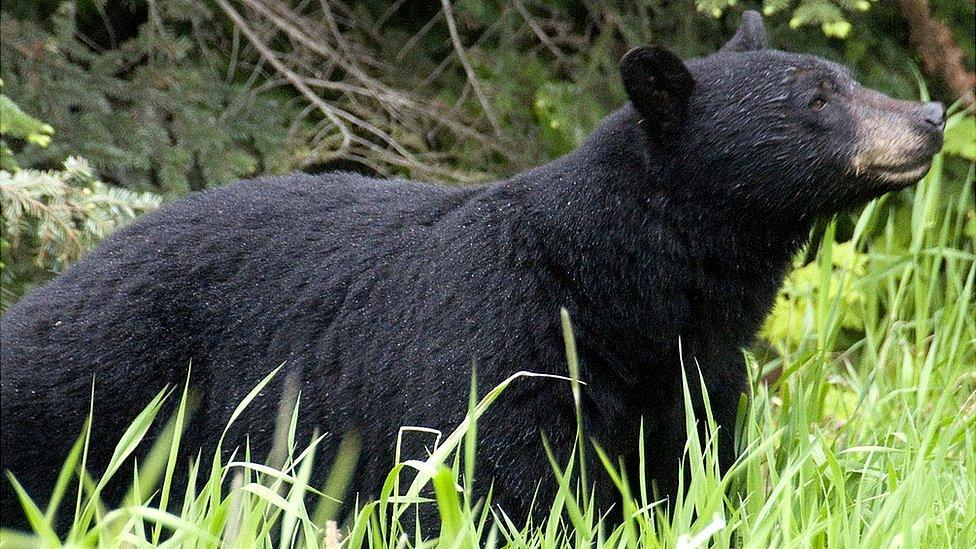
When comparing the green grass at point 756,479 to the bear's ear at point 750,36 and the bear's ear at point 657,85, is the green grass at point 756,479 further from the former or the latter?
the bear's ear at point 750,36

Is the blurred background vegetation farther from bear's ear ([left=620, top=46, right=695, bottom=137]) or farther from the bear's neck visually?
the bear's neck

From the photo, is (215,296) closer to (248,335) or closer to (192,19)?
(248,335)

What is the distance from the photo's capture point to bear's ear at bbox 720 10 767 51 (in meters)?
3.47

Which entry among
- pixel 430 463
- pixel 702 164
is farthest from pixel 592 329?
pixel 430 463

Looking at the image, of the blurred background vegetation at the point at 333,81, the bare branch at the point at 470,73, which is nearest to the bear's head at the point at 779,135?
the blurred background vegetation at the point at 333,81

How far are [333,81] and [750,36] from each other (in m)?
2.70

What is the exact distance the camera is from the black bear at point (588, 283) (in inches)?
119

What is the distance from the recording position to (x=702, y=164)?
308cm

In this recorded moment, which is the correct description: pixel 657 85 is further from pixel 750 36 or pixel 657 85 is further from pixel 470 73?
pixel 470 73

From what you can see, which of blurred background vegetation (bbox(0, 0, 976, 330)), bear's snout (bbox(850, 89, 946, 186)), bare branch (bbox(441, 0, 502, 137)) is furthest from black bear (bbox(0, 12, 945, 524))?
bare branch (bbox(441, 0, 502, 137))

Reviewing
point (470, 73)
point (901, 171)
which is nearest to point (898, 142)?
point (901, 171)

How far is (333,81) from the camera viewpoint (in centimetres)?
573

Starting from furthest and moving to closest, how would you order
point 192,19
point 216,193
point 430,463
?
point 192,19
point 216,193
point 430,463

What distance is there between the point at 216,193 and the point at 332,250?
0.55 m
